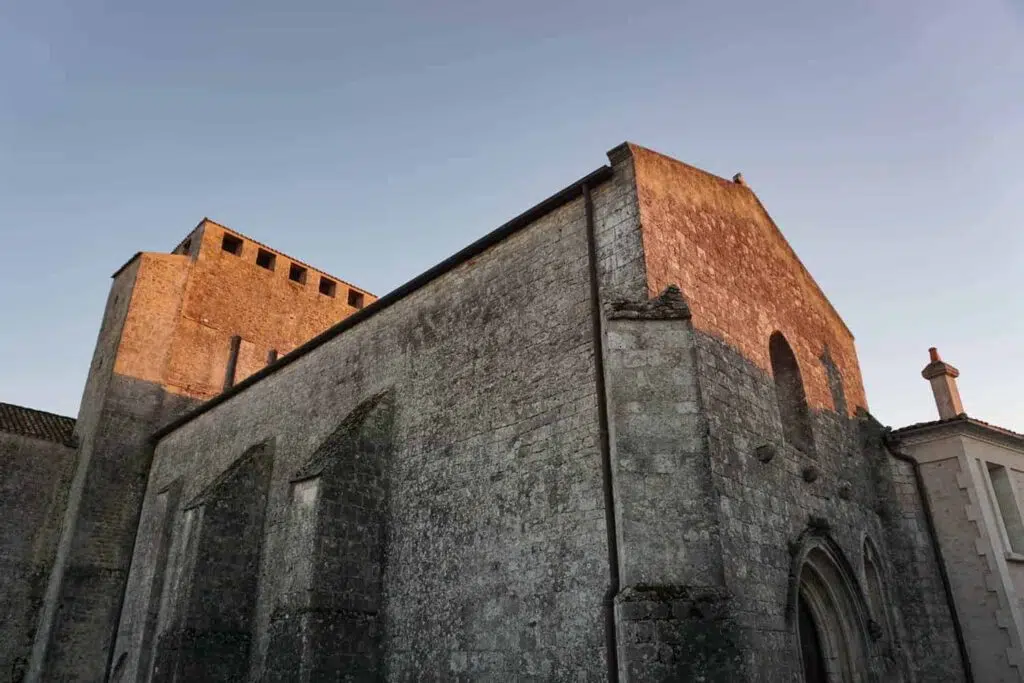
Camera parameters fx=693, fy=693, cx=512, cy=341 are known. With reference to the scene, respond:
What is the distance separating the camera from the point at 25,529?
54.5 ft

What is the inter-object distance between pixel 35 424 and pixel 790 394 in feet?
60.8

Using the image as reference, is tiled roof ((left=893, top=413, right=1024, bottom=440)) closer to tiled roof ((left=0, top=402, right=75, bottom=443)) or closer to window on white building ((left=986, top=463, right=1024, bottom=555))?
window on white building ((left=986, top=463, right=1024, bottom=555))

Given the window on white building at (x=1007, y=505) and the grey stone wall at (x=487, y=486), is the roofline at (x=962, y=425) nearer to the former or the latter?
the window on white building at (x=1007, y=505)

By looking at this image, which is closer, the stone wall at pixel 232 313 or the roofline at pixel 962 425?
the roofline at pixel 962 425

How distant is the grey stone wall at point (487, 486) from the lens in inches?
291

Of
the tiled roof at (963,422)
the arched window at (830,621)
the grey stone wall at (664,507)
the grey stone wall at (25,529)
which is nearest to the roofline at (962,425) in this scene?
the tiled roof at (963,422)

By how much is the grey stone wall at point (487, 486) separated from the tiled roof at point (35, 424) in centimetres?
875

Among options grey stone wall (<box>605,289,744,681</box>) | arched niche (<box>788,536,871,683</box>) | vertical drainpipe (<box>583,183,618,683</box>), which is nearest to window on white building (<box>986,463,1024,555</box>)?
arched niche (<box>788,536,871,683</box>)

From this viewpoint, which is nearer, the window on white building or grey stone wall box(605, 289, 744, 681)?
grey stone wall box(605, 289, 744, 681)

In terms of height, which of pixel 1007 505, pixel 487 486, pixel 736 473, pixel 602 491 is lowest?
pixel 602 491

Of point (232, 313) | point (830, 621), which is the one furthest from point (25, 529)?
point (830, 621)

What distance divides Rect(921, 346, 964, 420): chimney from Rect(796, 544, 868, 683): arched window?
511 cm

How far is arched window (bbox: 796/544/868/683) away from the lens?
857 cm

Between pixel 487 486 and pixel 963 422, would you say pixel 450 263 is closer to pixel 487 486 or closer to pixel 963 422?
pixel 487 486
